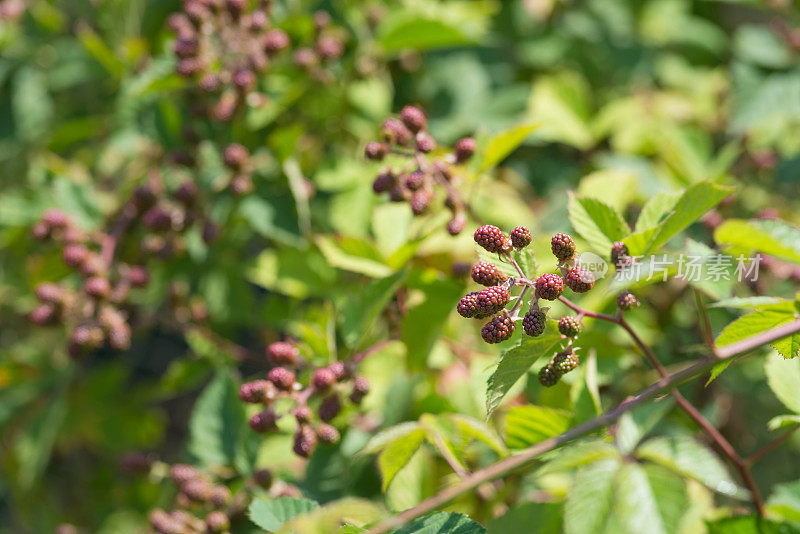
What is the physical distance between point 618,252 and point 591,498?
0.38m

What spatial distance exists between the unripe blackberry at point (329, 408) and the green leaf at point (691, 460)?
1.75 feet

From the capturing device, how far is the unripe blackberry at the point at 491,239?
36.9 inches

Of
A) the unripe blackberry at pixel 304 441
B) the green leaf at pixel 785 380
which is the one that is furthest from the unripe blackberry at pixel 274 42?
the green leaf at pixel 785 380

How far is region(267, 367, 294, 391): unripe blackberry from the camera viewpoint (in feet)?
3.96

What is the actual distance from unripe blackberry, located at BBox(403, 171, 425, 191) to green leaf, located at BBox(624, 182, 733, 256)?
40cm

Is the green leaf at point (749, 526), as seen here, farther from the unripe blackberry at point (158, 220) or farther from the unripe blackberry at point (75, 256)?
the unripe blackberry at point (75, 256)

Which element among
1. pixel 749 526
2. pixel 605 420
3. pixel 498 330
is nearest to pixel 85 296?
pixel 498 330

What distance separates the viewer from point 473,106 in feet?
6.90

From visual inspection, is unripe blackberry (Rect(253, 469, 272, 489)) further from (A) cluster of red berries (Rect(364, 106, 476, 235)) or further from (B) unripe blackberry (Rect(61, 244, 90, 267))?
(B) unripe blackberry (Rect(61, 244, 90, 267))

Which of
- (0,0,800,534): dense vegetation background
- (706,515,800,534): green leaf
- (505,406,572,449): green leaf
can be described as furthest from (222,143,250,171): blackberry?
(706,515,800,534): green leaf

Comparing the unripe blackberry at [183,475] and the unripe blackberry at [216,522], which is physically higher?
the unripe blackberry at [183,475]

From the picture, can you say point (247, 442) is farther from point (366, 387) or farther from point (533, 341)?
point (533, 341)

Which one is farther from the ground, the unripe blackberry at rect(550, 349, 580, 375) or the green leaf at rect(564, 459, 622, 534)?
the unripe blackberry at rect(550, 349, 580, 375)

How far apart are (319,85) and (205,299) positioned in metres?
0.66
